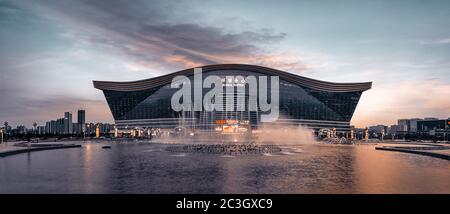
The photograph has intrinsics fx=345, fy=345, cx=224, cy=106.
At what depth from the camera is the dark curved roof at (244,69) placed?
149m

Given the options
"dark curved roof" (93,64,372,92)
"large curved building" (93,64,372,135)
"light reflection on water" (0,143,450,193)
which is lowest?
"light reflection on water" (0,143,450,193)

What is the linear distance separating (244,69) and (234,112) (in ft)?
71.7

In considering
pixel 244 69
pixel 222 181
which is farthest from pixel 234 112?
pixel 222 181

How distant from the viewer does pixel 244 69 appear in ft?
493

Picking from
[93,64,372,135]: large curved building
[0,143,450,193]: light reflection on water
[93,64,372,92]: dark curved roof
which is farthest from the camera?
[93,64,372,92]: dark curved roof

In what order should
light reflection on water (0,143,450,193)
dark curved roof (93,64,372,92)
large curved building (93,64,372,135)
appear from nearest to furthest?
light reflection on water (0,143,450,193)
large curved building (93,64,372,135)
dark curved roof (93,64,372,92)

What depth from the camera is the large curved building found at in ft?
457

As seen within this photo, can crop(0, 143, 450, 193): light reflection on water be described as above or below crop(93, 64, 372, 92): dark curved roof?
below

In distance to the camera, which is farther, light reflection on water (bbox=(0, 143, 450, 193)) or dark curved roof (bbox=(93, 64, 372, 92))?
dark curved roof (bbox=(93, 64, 372, 92))

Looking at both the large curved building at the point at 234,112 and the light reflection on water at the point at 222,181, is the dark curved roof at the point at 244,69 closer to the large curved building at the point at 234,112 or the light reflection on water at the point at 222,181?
the large curved building at the point at 234,112

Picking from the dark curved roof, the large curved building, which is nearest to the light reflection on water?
the large curved building

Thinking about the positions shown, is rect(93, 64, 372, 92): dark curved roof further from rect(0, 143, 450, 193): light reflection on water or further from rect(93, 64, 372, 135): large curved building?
rect(0, 143, 450, 193): light reflection on water
